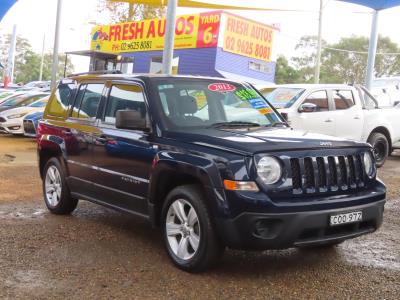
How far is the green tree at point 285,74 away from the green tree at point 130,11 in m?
22.8

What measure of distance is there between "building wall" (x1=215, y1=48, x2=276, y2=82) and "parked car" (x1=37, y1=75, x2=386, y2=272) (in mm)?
19390

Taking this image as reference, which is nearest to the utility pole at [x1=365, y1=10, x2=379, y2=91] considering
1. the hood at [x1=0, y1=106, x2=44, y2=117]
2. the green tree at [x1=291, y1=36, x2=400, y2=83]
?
the hood at [x1=0, y1=106, x2=44, y2=117]

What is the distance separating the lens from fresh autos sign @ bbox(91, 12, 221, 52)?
25.1 meters

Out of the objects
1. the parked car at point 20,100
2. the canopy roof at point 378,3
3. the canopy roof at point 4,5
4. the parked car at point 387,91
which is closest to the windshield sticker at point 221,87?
the canopy roof at point 378,3

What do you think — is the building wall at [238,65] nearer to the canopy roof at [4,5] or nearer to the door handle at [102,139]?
the canopy roof at [4,5]

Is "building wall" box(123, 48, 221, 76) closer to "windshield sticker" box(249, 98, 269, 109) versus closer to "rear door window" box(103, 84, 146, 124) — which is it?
"windshield sticker" box(249, 98, 269, 109)

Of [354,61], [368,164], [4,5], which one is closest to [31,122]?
[4,5]

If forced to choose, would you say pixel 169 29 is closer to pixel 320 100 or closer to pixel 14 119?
pixel 320 100

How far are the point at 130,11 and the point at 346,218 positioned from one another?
30051 millimetres

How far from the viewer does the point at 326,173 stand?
4.43 metres

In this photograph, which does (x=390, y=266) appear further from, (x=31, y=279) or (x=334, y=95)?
A: (x=334, y=95)

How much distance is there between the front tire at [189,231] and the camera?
4.34m

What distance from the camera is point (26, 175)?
970cm

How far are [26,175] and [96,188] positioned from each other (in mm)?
4408
